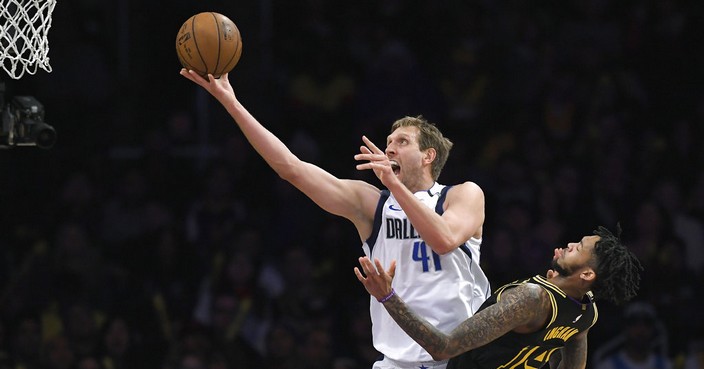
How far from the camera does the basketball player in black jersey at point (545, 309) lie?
458 centimetres

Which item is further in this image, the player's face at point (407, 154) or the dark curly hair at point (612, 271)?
the player's face at point (407, 154)

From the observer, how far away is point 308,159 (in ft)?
31.0

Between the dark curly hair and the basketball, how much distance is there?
6.03 feet

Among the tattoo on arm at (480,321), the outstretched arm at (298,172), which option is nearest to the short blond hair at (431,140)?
the outstretched arm at (298,172)

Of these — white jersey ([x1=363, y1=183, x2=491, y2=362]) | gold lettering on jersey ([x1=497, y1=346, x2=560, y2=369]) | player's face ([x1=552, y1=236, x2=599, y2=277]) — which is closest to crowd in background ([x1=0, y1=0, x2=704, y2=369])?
white jersey ([x1=363, y1=183, x2=491, y2=362])

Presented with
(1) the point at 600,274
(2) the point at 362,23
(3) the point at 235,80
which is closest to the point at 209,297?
(3) the point at 235,80

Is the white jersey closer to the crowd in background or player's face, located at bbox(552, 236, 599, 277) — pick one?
player's face, located at bbox(552, 236, 599, 277)

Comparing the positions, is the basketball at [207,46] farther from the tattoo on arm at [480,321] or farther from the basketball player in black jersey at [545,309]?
the basketball player in black jersey at [545,309]

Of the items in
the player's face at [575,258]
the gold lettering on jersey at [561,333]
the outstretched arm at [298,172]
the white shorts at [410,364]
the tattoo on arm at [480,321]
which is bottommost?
the white shorts at [410,364]

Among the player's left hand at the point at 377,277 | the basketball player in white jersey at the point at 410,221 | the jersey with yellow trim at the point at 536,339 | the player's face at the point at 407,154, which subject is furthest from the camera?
the player's face at the point at 407,154

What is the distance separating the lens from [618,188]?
9242 mm

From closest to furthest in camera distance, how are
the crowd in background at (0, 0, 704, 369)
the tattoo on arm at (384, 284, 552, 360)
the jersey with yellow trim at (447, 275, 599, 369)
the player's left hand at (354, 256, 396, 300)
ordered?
1. the player's left hand at (354, 256, 396, 300)
2. the tattoo on arm at (384, 284, 552, 360)
3. the jersey with yellow trim at (447, 275, 599, 369)
4. the crowd in background at (0, 0, 704, 369)

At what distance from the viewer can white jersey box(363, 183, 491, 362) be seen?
4969 millimetres

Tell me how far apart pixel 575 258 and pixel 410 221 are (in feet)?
2.39
